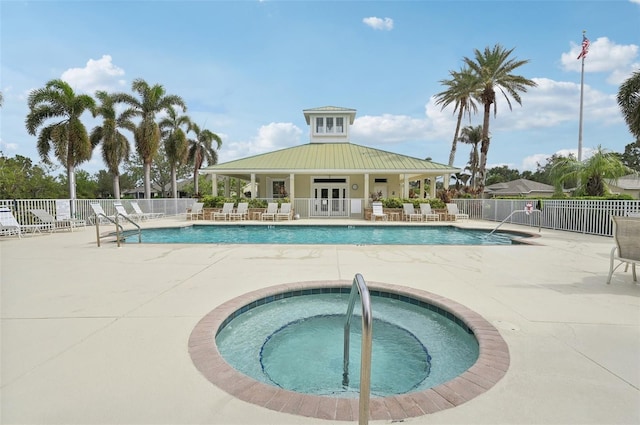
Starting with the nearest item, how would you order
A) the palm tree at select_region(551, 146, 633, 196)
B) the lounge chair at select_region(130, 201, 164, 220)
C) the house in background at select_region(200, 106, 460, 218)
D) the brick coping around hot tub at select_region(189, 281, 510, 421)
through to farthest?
the brick coping around hot tub at select_region(189, 281, 510, 421), the palm tree at select_region(551, 146, 633, 196), the lounge chair at select_region(130, 201, 164, 220), the house in background at select_region(200, 106, 460, 218)

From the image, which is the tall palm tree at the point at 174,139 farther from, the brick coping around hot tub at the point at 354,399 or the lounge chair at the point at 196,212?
the brick coping around hot tub at the point at 354,399

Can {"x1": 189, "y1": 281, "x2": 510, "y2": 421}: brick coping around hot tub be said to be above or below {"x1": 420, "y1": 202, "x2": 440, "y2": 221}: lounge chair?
below

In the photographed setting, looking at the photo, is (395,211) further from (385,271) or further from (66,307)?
(66,307)

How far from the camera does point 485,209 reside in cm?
1900

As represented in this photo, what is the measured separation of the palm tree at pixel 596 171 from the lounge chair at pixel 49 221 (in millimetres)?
23641

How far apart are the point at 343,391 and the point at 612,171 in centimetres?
1762

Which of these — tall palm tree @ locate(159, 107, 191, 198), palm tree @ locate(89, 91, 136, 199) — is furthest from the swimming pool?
tall palm tree @ locate(159, 107, 191, 198)

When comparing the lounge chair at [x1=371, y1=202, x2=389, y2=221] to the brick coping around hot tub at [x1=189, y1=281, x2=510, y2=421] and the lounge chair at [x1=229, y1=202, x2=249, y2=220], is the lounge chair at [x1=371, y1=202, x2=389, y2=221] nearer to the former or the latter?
the lounge chair at [x1=229, y1=202, x2=249, y2=220]

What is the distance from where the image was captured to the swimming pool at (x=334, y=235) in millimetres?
11375

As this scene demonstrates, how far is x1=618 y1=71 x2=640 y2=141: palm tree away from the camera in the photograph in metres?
14.6

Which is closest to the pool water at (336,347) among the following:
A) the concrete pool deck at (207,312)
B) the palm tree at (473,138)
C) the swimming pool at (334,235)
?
the concrete pool deck at (207,312)

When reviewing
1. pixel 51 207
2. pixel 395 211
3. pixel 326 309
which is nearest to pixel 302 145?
pixel 395 211

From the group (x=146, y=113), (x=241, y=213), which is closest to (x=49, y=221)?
(x=241, y=213)

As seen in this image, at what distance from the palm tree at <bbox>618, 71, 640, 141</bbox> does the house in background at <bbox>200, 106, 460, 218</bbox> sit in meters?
8.20
